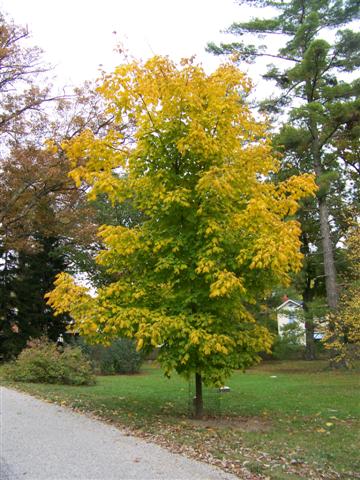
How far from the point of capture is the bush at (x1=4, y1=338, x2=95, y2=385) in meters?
14.9

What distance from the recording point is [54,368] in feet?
Result: 49.2

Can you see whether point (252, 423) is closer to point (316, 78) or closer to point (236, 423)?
point (236, 423)

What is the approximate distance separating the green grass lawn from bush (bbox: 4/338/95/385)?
111 centimetres

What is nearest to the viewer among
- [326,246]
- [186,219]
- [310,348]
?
[186,219]

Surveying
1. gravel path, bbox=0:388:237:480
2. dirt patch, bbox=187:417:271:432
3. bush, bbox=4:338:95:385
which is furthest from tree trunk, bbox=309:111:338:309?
gravel path, bbox=0:388:237:480

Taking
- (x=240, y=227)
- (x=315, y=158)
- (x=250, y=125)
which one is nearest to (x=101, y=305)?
(x=240, y=227)

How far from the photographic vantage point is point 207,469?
5457 mm

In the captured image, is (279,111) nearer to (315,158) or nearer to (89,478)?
(315,158)

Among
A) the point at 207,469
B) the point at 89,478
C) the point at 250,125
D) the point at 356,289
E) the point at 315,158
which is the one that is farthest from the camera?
the point at 315,158

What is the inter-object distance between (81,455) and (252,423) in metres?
3.48

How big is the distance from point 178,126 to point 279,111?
16106mm

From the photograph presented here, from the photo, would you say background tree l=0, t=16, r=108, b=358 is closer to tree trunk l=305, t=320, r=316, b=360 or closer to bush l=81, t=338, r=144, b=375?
bush l=81, t=338, r=144, b=375

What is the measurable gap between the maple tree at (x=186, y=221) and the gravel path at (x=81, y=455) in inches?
59.3

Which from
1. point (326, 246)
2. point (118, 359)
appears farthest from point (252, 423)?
point (326, 246)
